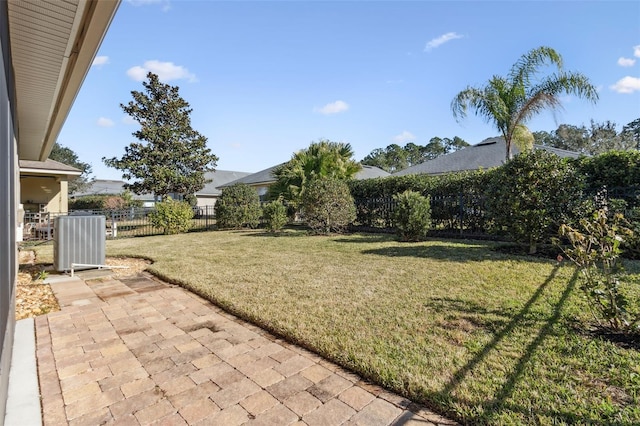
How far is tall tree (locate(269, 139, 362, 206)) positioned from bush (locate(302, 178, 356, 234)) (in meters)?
3.05

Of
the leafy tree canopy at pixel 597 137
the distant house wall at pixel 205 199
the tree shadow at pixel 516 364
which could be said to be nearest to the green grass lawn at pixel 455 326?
the tree shadow at pixel 516 364

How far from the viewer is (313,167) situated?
1570cm

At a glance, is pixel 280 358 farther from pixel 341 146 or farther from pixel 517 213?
pixel 341 146

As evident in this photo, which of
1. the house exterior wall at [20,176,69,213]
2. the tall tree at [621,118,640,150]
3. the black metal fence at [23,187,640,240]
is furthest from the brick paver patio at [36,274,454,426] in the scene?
the tall tree at [621,118,640,150]

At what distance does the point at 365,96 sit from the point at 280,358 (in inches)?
536

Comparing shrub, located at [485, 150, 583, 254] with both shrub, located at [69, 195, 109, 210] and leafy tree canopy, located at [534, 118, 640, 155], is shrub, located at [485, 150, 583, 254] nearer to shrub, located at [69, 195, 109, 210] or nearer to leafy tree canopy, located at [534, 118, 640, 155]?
shrub, located at [69, 195, 109, 210]

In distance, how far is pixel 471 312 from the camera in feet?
12.0

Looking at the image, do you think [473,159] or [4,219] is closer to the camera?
[4,219]

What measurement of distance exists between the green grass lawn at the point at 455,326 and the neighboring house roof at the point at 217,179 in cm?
2926

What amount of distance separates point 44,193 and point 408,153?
5358cm

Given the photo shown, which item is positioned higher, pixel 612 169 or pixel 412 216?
pixel 612 169

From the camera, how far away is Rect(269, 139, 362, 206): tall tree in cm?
1551

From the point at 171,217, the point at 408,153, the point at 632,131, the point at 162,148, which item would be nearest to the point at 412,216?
the point at 171,217

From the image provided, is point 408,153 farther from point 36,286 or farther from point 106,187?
point 36,286
